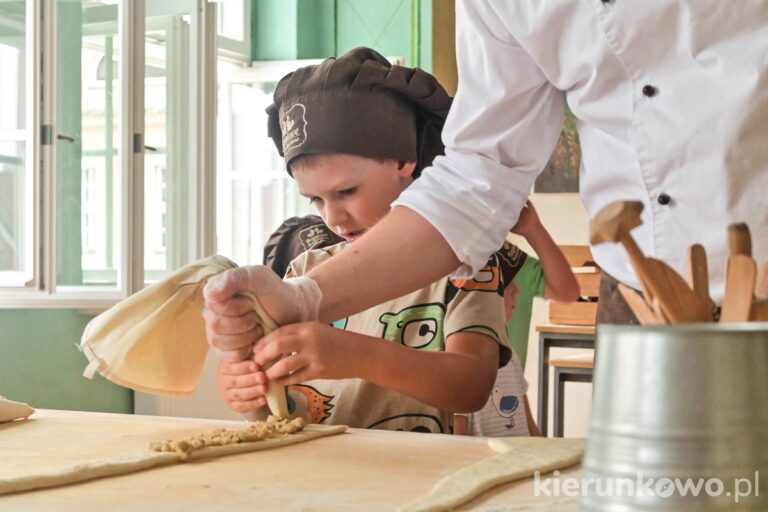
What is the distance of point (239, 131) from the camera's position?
5.21 m

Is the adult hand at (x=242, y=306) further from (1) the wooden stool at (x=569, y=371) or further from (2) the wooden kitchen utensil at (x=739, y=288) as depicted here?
(1) the wooden stool at (x=569, y=371)

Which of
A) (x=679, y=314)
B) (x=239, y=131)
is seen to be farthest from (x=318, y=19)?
(x=679, y=314)

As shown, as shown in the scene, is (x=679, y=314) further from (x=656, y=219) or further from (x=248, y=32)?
(x=248, y=32)

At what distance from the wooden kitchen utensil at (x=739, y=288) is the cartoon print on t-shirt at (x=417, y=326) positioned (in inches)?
46.3

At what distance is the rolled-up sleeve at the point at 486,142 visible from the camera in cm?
132

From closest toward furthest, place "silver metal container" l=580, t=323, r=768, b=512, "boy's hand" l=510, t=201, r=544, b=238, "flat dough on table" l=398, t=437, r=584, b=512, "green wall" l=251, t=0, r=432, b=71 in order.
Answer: "silver metal container" l=580, t=323, r=768, b=512, "flat dough on table" l=398, t=437, r=584, b=512, "boy's hand" l=510, t=201, r=544, b=238, "green wall" l=251, t=0, r=432, b=71

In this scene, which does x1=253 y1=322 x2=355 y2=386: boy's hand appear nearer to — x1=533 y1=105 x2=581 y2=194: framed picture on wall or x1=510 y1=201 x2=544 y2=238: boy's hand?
x1=510 y1=201 x2=544 y2=238: boy's hand

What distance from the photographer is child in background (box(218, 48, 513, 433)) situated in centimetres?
158

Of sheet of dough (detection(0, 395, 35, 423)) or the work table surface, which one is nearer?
the work table surface

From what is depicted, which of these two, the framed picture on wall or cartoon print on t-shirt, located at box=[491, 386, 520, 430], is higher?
the framed picture on wall

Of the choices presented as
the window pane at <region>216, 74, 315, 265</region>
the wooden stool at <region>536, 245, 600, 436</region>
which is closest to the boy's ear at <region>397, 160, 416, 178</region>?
the wooden stool at <region>536, 245, 600, 436</region>

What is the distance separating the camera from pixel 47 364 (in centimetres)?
362

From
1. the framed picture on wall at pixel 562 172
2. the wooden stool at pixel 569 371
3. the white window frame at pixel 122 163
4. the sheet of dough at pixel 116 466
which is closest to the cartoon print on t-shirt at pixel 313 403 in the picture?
the sheet of dough at pixel 116 466

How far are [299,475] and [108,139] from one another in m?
2.97
